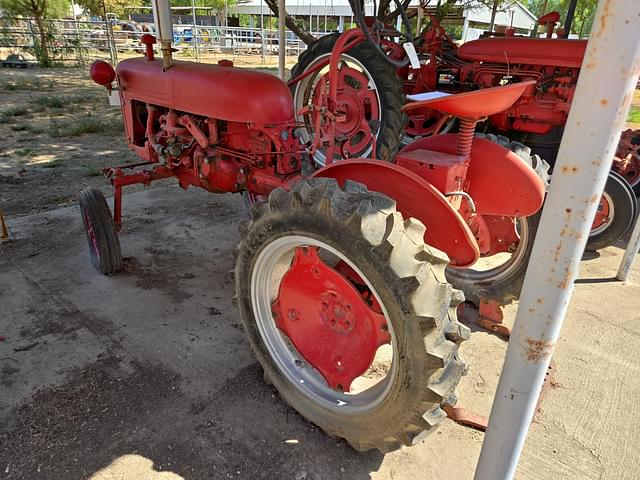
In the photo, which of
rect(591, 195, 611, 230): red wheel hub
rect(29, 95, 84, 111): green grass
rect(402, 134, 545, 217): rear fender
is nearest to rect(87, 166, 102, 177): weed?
rect(402, 134, 545, 217): rear fender

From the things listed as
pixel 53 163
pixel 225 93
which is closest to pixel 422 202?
pixel 225 93

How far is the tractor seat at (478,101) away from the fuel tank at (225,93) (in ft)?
4.43

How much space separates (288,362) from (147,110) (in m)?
2.64

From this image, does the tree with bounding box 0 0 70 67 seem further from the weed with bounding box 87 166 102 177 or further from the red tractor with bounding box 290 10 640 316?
the red tractor with bounding box 290 10 640 316

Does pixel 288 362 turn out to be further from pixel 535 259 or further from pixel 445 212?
pixel 535 259

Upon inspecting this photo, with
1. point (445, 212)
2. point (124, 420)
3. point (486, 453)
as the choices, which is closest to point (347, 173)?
point (445, 212)

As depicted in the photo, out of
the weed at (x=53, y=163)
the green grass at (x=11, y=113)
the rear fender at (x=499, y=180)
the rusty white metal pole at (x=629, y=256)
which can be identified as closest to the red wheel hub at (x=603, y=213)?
the rusty white metal pole at (x=629, y=256)

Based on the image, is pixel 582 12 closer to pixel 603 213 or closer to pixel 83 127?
pixel 603 213

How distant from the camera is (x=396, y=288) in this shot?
1.53 m

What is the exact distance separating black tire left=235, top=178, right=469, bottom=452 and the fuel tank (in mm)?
1209

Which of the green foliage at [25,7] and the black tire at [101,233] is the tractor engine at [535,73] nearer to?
the black tire at [101,233]

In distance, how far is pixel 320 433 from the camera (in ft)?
6.80

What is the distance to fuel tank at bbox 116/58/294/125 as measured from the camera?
2.86 m

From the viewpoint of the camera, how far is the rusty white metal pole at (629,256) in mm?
3283
